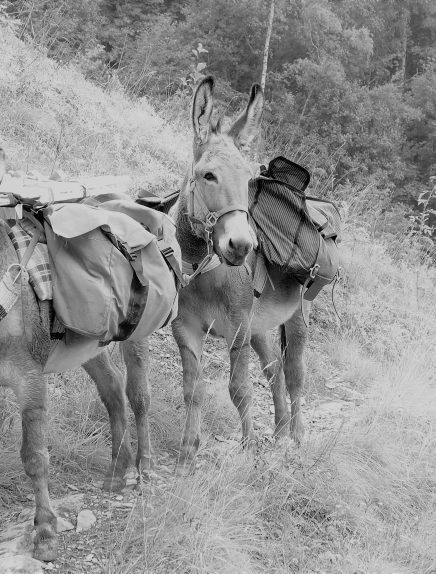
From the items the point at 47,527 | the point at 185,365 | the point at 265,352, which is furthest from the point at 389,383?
the point at 47,527

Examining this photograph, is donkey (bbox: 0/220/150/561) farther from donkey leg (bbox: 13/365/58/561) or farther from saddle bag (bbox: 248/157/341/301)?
saddle bag (bbox: 248/157/341/301)

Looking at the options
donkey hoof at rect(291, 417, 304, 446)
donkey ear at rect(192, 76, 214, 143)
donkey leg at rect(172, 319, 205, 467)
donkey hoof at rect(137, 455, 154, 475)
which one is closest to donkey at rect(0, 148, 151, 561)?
donkey hoof at rect(137, 455, 154, 475)

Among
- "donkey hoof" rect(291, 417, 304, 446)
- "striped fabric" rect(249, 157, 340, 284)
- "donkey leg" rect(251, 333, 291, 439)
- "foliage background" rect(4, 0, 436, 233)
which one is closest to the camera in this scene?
"striped fabric" rect(249, 157, 340, 284)

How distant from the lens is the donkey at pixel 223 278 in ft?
11.5

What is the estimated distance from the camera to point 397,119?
23906 mm

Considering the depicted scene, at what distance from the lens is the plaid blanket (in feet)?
9.29

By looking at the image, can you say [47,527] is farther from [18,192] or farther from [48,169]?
[48,169]

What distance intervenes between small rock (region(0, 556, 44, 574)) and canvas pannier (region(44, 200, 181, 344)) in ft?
3.20

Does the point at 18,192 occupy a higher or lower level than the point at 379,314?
higher

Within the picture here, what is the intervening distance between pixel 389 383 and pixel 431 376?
0.65 meters

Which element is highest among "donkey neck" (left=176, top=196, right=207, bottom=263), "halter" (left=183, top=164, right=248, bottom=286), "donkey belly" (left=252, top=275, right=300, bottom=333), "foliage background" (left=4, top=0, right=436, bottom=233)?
"halter" (left=183, top=164, right=248, bottom=286)

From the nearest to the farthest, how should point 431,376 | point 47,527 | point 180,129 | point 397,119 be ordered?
point 47,527, point 431,376, point 180,129, point 397,119

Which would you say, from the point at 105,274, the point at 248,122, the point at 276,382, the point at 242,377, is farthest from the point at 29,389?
the point at 276,382

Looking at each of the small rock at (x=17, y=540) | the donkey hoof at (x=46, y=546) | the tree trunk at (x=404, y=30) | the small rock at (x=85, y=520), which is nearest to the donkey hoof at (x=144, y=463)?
the small rock at (x=85, y=520)
